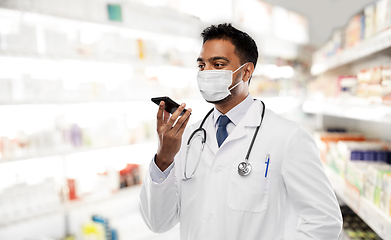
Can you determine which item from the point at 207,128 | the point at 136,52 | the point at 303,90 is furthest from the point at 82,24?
the point at 303,90

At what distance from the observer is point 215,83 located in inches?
59.6

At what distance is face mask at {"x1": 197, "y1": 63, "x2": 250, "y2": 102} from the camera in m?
1.50

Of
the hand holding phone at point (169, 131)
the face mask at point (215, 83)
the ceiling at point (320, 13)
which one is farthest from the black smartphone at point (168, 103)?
the ceiling at point (320, 13)

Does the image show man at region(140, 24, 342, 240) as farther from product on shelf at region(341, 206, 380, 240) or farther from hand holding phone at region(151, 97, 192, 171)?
product on shelf at region(341, 206, 380, 240)

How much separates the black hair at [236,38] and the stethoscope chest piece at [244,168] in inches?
23.1

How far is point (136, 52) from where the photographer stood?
3.32m

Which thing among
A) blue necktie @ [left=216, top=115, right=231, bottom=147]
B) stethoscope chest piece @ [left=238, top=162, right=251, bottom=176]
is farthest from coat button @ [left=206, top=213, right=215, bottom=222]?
blue necktie @ [left=216, top=115, right=231, bottom=147]

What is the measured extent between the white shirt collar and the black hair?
0.73 ft

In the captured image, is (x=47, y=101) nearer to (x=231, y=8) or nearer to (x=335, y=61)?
(x=335, y=61)

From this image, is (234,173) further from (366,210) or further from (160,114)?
(366,210)

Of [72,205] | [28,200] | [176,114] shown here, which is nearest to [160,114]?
[176,114]

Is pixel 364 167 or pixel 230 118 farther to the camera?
pixel 364 167

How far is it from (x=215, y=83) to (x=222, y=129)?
0.24m

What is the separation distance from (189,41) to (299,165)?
3098 mm
